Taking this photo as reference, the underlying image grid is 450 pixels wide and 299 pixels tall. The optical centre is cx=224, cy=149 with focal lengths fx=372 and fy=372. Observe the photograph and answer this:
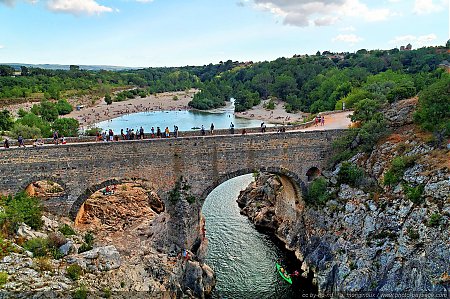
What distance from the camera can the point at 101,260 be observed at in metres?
19.3

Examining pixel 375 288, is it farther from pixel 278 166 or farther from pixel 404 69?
pixel 404 69

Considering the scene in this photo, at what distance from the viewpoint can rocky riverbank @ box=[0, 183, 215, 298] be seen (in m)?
16.3

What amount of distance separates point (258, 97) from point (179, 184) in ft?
256

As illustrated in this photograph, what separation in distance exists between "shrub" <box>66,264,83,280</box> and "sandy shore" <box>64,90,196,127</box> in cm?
6241

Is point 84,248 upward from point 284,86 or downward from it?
downward

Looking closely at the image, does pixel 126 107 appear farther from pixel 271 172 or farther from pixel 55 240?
pixel 55 240

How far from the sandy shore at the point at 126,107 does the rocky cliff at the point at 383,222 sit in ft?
202

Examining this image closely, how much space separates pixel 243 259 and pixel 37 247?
1412 cm

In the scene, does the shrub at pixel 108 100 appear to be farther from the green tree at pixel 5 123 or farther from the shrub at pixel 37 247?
the shrub at pixel 37 247

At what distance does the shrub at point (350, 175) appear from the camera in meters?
25.1

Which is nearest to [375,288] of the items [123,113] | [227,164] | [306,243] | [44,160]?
Result: [306,243]

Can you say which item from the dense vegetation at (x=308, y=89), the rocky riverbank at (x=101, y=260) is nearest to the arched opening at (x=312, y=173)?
the dense vegetation at (x=308, y=89)

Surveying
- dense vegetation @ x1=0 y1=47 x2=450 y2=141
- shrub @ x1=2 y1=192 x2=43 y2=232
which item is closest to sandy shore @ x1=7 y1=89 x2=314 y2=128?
dense vegetation @ x1=0 y1=47 x2=450 y2=141

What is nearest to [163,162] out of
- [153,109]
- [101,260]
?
[101,260]
